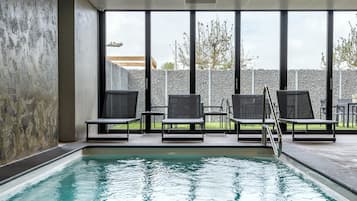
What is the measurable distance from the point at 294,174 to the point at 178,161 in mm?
1512

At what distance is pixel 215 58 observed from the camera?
301 inches

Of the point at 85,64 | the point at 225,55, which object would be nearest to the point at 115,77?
the point at 85,64

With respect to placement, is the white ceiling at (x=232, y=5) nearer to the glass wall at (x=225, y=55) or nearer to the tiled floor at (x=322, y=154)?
the glass wall at (x=225, y=55)

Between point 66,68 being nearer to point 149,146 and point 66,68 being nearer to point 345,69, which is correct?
point 149,146

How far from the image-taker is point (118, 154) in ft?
17.6

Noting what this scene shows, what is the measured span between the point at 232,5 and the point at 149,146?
315cm

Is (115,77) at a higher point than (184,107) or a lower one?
higher

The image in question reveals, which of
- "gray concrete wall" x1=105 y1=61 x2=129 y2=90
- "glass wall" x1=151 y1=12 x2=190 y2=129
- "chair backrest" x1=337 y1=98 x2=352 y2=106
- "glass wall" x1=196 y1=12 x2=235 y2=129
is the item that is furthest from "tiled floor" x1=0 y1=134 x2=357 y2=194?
"gray concrete wall" x1=105 y1=61 x2=129 y2=90

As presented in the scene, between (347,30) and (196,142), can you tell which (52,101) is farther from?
(347,30)

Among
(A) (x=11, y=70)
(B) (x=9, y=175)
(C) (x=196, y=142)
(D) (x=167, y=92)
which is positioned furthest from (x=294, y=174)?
(D) (x=167, y=92)

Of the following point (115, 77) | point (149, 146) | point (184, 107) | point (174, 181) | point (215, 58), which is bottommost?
point (174, 181)

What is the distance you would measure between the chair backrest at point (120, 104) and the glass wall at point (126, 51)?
0.72 meters

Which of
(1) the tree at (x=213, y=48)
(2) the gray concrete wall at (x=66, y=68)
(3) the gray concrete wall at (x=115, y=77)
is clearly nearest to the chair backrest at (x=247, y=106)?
(1) the tree at (x=213, y=48)

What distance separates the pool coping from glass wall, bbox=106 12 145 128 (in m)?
2.26
